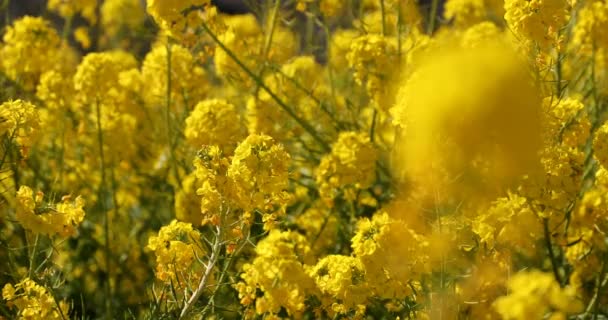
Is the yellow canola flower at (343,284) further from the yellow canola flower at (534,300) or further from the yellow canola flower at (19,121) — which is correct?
the yellow canola flower at (19,121)

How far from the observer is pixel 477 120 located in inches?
75.6

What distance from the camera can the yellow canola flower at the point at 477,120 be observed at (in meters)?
1.86

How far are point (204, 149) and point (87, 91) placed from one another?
176 cm

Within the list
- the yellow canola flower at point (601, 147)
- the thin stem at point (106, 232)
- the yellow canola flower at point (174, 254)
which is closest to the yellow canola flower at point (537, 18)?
the yellow canola flower at point (601, 147)

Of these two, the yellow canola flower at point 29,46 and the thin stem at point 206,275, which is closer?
the thin stem at point 206,275

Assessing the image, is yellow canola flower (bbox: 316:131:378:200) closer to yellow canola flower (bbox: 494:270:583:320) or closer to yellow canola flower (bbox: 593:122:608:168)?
yellow canola flower (bbox: 593:122:608:168)

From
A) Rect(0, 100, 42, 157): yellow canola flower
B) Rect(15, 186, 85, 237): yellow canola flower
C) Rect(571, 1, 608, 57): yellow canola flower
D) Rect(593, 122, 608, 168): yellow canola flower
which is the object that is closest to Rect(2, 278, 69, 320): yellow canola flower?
Rect(15, 186, 85, 237): yellow canola flower

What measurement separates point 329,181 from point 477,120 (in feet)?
5.57

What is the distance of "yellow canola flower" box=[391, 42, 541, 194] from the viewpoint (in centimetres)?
186

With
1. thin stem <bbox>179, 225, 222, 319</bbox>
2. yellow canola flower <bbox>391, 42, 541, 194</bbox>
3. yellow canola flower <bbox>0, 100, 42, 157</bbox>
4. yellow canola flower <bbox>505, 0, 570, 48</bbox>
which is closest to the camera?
yellow canola flower <bbox>391, 42, 541, 194</bbox>

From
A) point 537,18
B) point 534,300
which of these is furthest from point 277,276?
point 537,18

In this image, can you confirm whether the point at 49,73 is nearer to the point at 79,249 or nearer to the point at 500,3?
the point at 79,249

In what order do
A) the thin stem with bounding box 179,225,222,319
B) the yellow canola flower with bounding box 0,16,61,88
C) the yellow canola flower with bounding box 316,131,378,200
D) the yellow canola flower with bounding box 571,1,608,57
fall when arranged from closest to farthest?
the thin stem with bounding box 179,225,222,319, the yellow canola flower with bounding box 316,131,378,200, the yellow canola flower with bounding box 571,1,608,57, the yellow canola flower with bounding box 0,16,61,88

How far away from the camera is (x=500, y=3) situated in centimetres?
471
